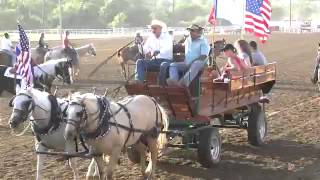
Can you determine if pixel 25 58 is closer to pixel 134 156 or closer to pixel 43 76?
pixel 43 76

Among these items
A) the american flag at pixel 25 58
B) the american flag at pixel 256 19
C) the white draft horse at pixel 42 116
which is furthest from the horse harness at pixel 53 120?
the american flag at pixel 256 19

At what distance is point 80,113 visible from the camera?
6.23 m

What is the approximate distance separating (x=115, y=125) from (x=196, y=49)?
2442mm

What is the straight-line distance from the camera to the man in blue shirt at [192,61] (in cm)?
835

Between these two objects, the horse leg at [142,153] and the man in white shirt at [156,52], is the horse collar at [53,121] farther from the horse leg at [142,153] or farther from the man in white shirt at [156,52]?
the man in white shirt at [156,52]

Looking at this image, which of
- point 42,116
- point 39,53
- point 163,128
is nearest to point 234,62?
point 163,128

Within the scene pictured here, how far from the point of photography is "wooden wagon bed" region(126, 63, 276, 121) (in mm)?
8359

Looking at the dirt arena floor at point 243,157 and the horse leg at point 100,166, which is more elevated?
the horse leg at point 100,166

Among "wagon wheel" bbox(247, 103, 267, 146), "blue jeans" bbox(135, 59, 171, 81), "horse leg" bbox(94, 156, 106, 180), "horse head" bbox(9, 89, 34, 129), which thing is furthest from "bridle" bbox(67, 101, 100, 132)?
"wagon wheel" bbox(247, 103, 267, 146)

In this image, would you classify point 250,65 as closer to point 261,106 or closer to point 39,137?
point 261,106

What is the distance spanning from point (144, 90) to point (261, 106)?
3242 mm

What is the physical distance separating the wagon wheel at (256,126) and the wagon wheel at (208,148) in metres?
1.53

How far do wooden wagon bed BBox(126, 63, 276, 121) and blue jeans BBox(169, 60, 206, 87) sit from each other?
0.13 metres

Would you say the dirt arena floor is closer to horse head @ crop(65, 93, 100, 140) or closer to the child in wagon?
the child in wagon
